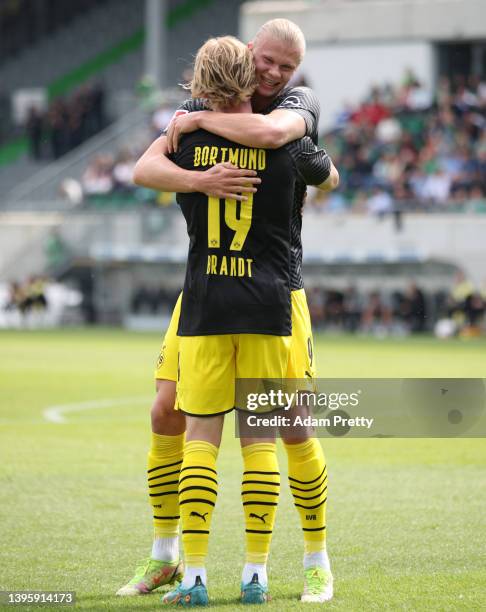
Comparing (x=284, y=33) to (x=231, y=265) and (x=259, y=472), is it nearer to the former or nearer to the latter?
(x=231, y=265)

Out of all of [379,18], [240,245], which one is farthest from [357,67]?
[240,245]

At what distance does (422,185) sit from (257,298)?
23.2 metres

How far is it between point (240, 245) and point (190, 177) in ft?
1.07

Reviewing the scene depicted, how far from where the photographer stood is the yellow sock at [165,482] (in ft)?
17.3

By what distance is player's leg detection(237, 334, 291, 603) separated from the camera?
4781 millimetres

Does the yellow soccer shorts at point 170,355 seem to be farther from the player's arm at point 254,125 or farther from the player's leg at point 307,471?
the player's arm at point 254,125

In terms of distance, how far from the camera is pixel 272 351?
4809mm

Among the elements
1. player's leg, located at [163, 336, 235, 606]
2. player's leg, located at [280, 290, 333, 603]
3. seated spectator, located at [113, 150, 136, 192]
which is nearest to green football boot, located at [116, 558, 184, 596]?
player's leg, located at [163, 336, 235, 606]

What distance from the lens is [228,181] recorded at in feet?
15.3

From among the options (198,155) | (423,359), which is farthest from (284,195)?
(423,359)

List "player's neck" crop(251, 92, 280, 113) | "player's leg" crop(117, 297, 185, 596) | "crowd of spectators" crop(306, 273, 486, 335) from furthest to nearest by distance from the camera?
1. "crowd of spectators" crop(306, 273, 486, 335)
2. "player's leg" crop(117, 297, 185, 596)
3. "player's neck" crop(251, 92, 280, 113)

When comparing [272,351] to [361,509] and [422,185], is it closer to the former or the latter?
[361,509]

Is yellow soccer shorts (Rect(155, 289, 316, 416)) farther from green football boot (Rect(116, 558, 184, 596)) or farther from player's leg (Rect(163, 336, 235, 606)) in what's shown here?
green football boot (Rect(116, 558, 184, 596))

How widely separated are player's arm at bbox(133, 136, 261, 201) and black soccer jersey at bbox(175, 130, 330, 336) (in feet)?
0.14
